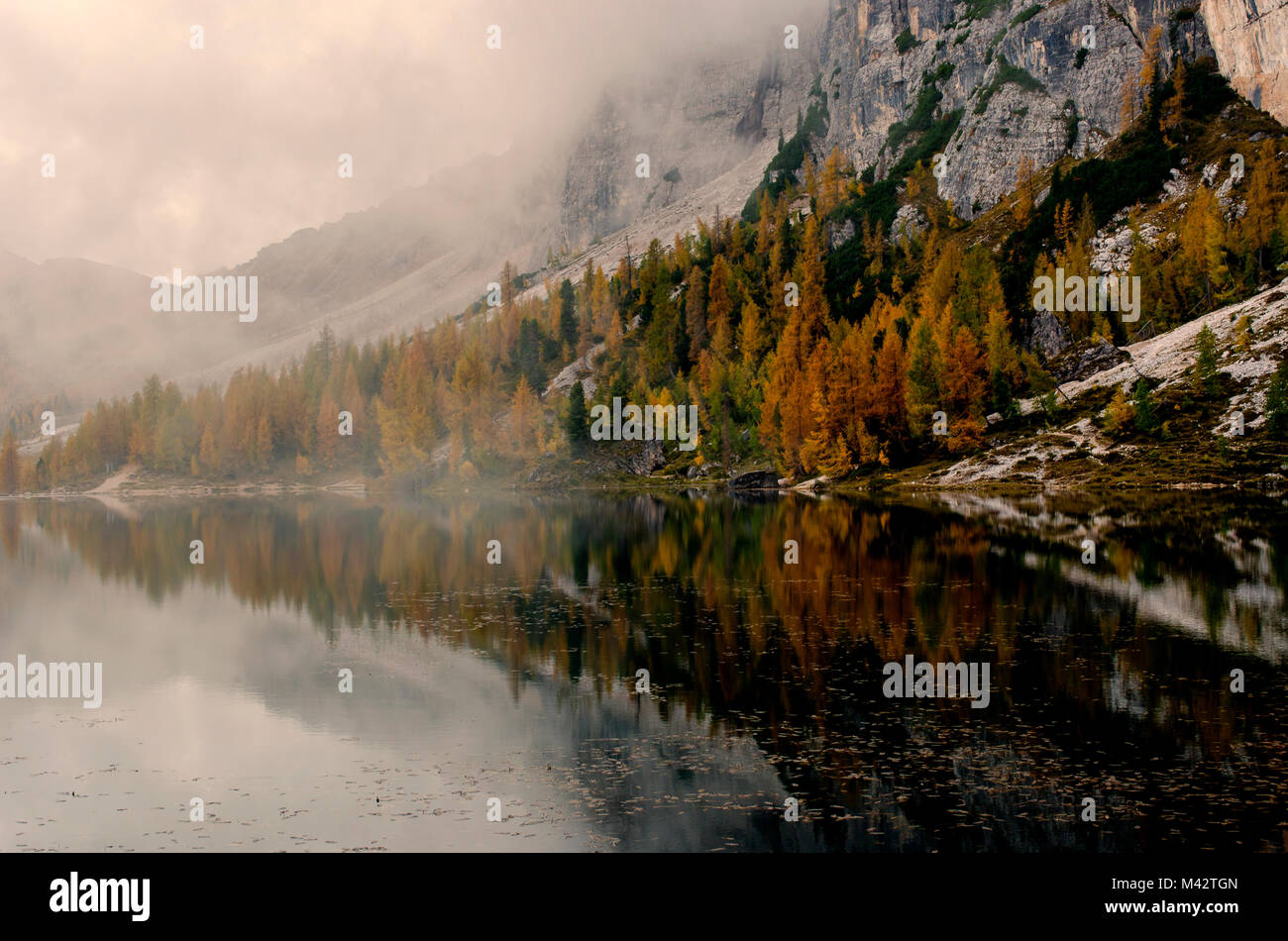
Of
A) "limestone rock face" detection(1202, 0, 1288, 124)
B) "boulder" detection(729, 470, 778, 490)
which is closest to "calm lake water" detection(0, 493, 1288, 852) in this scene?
"boulder" detection(729, 470, 778, 490)

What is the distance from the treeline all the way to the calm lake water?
65.0m

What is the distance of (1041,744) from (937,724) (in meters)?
2.66

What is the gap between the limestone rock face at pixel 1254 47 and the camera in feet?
516

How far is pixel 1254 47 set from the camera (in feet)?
537

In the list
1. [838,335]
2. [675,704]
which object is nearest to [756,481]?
[838,335]

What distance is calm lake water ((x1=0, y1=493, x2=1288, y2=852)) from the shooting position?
706 inches

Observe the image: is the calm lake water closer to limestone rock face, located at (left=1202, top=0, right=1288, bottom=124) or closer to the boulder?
the boulder

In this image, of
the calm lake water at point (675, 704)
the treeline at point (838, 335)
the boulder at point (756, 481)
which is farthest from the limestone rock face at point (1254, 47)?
the calm lake water at point (675, 704)

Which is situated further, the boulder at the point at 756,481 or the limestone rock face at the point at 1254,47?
the limestone rock face at the point at 1254,47

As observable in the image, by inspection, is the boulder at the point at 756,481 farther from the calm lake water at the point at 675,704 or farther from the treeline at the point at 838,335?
the calm lake water at the point at 675,704

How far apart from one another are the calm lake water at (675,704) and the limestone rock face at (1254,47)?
14225 cm

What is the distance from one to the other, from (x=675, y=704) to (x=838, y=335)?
13063 cm
